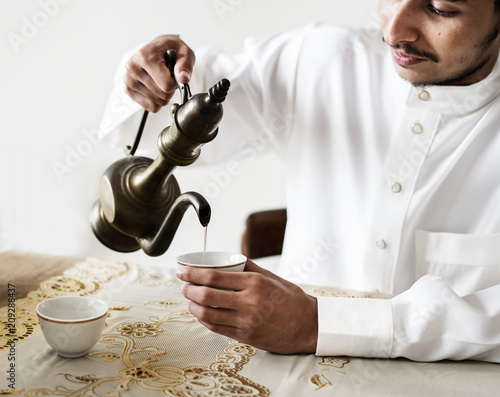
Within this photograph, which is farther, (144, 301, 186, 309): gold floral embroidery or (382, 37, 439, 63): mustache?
(382, 37, 439, 63): mustache

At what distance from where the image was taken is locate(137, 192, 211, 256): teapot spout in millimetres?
1008

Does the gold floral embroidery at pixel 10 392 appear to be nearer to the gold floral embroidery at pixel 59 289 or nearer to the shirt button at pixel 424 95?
the gold floral embroidery at pixel 59 289

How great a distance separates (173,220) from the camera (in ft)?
3.66

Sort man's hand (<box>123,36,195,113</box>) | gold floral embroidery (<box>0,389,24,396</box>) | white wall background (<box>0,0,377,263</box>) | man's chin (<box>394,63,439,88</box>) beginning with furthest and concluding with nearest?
white wall background (<box>0,0,377,263</box>), man's chin (<box>394,63,439,88</box>), man's hand (<box>123,36,195,113</box>), gold floral embroidery (<box>0,389,24,396</box>)

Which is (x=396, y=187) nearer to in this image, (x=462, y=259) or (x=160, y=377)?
(x=462, y=259)

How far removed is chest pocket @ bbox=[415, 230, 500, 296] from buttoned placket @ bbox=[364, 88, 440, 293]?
0.08 m

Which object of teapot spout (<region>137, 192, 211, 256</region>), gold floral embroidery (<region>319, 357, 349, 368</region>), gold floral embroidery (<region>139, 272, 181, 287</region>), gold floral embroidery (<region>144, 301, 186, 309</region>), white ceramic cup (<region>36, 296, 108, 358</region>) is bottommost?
gold floral embroidery (<region>319, 357, 349, 368</region>)

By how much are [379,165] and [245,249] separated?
536 mm

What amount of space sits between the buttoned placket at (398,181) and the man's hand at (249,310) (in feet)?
2.06

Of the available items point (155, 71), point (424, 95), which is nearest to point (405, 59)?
point (424, 95)

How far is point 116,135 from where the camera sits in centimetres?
174

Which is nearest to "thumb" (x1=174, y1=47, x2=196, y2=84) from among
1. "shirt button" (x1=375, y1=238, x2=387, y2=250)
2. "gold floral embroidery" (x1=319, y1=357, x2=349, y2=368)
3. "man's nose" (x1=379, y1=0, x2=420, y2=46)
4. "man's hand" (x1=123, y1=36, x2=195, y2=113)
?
"man's hand" (x1=123, y1=36, x2=195, y2=113)

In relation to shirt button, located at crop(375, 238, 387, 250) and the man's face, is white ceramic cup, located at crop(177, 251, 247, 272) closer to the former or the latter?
shirt button, located at crop(375, 238, 387, 250)

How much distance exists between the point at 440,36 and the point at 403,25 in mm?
103
